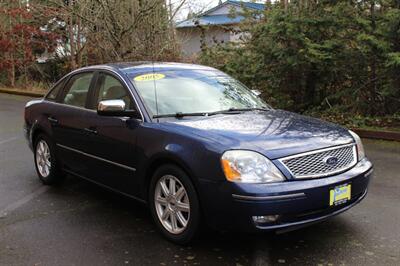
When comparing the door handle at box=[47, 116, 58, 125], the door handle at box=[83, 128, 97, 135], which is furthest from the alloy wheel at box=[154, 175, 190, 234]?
the door handle at box=[47, 116, 58, 125]

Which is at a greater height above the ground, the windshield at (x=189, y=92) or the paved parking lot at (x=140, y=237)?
the windshield at (x=189, y=92)

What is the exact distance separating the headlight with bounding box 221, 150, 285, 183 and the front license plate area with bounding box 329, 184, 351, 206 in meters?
0.48

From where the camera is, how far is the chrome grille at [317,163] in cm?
388

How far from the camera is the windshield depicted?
15.9 ft

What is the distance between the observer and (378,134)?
8.91m

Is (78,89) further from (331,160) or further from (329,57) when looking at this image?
(329,57)

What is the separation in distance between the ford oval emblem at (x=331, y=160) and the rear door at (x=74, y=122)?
2540 mm

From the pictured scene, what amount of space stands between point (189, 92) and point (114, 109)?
2.66ft

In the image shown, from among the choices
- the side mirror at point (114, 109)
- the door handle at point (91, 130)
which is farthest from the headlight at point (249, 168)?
the door handle at point (91, 130)

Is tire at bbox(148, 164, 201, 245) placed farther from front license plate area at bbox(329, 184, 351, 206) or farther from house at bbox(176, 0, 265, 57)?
house at bbox(176, 0, 265, 57)

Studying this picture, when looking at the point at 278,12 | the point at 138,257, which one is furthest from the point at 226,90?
the point at 278,12

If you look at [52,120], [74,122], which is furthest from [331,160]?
[52,120]

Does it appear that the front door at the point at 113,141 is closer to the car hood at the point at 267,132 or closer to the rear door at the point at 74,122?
the rear door at the point at 74,122

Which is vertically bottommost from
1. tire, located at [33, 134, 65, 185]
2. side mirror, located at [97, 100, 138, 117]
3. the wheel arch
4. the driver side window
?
tire, located at [33, 134, 65, 185]
